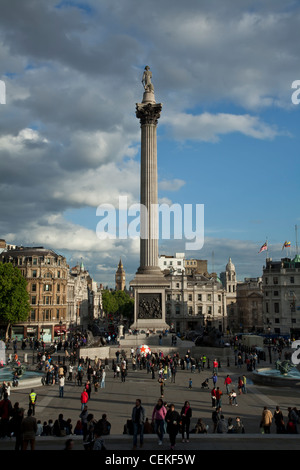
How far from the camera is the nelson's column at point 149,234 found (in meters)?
50.3

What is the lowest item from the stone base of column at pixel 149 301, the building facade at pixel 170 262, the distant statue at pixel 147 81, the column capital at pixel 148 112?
the stone base of column at pixel 149 301

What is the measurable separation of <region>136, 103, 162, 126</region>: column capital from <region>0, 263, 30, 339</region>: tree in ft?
101

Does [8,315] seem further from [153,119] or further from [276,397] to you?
[276,397]

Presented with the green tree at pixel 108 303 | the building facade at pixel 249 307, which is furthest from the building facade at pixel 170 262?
the building facade at pixel 249 307

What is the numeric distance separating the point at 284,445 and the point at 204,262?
14122 centimetres

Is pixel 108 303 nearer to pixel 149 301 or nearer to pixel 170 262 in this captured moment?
pixel 170 262

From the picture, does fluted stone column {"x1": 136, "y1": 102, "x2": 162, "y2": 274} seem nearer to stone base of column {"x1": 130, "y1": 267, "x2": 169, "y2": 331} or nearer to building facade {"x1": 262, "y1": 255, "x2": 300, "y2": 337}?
stone base of column {"x1": 130, "y1": 267, "x2": 169, "y2": 331}

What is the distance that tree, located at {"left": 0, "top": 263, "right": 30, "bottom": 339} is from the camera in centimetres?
5981

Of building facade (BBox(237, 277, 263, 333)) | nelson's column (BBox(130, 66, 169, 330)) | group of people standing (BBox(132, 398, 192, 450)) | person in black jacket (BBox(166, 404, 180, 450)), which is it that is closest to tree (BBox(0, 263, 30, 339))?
nelson's column (BBox(130, 66, 169, 330))

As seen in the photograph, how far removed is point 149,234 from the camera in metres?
54.0

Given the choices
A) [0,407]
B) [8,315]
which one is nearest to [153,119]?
[8,315]

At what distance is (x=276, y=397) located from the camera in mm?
24625

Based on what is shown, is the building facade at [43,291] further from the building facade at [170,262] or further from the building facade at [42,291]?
the building facade at [170,262]

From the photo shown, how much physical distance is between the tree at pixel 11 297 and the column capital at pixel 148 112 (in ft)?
101
